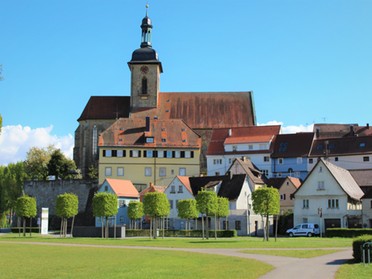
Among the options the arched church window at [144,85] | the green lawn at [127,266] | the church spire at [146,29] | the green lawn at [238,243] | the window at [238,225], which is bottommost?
the green lawn at [127,266]

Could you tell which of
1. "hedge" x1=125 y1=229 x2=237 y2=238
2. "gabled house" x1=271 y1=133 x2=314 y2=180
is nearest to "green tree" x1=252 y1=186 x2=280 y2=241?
"hedge" x1=125 y1=229 x2=237 y2=238

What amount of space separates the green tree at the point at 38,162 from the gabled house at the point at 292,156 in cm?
4035

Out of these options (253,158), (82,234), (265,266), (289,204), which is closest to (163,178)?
(253,158)

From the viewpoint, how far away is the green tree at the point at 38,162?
108m

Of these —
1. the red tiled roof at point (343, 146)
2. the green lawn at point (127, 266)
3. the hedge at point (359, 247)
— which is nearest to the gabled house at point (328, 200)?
the red tiled roof at point (343, 146)

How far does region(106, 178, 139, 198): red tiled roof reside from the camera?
83.4 meters

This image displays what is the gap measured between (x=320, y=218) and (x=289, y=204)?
1217 centimetres

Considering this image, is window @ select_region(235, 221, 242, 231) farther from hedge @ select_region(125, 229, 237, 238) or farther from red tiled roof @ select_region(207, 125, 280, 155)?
red tiled roof @ select_region(207, 125, 280, 155)

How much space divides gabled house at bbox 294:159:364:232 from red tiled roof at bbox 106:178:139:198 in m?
24.4

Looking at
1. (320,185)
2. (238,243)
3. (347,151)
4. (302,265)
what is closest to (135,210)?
(320,185)

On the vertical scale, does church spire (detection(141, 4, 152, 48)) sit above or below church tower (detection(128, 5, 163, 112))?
above

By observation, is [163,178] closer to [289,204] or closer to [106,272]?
[289,204]

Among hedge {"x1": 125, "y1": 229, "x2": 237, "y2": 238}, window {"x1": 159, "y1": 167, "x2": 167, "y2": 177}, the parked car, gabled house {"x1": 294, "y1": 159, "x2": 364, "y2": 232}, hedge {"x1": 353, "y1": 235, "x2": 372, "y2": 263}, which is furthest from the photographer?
window {"x1": 159, "y1": 167, "x2": 167, "y2": 177}

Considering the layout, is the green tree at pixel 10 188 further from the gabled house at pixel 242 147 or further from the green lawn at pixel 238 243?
the green lawn at pixel 238 243
